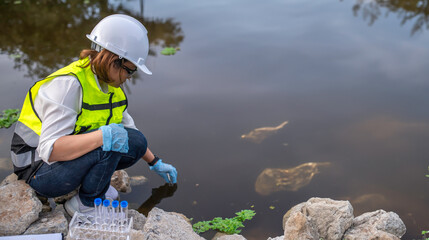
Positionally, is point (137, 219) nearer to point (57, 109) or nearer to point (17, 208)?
point (17, 208)

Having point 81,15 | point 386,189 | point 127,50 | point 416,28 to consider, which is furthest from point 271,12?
point 127,50

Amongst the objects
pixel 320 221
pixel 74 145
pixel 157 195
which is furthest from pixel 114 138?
pixel 320 221

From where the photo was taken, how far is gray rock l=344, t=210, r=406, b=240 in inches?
108

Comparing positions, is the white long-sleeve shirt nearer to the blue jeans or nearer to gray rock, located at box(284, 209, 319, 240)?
the blue jeans

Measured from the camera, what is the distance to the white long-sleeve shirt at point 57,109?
2.55 meters

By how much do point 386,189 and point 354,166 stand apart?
36 centimetres

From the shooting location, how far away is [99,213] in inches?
112

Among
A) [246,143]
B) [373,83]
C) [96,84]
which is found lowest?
[246,143]

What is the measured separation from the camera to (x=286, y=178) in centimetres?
376

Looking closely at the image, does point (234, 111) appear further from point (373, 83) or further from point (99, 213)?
point (99, 213)

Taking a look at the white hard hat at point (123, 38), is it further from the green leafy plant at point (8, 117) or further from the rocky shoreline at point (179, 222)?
the green leafy plant at point (8, 117)

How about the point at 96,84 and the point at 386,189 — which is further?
the point at 386,189

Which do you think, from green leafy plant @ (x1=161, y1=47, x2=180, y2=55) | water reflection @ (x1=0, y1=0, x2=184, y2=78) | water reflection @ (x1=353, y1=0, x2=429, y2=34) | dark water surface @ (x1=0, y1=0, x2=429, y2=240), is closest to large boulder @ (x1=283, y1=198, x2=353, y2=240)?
dark water surface @ (x1=0, y1=0, x2=429, y2=240)

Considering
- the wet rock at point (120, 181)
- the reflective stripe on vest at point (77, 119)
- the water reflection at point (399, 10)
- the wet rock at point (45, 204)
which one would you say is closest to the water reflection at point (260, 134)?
the wet rock at point (120, 181)
